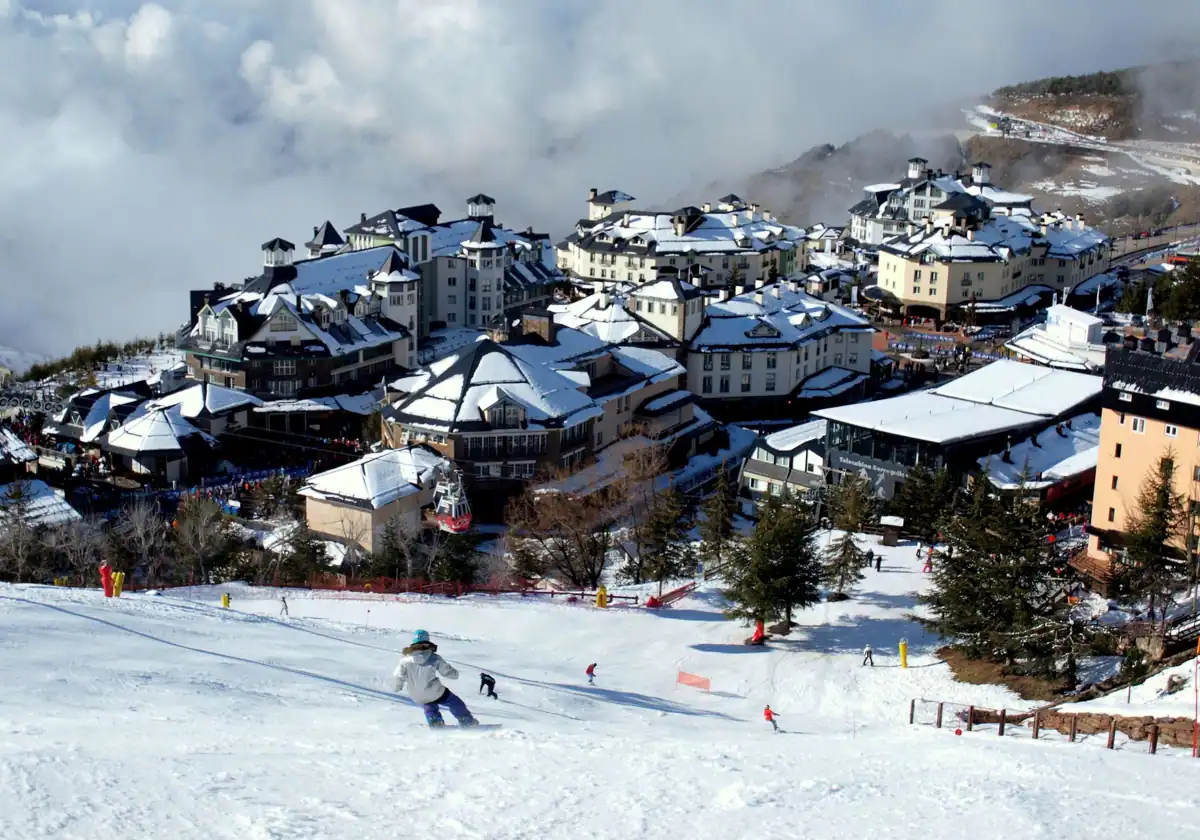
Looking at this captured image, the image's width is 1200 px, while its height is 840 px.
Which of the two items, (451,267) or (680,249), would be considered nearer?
(451,267)

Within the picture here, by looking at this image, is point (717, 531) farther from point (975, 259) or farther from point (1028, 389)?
point (975, 259)

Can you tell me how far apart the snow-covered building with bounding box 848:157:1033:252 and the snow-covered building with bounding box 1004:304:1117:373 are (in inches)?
913

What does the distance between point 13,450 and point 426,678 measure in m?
35.1

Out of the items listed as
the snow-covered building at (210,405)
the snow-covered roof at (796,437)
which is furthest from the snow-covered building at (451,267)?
the snow-covered roof at (796,437)

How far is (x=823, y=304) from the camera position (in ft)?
220

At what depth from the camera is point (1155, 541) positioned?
1147 inches

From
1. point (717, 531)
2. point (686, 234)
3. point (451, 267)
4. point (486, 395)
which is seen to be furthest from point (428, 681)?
point (686, 234)

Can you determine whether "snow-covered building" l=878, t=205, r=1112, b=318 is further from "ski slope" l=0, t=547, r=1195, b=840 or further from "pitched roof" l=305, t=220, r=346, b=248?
"ski slope" l=0, t=547, r=1195, b=840

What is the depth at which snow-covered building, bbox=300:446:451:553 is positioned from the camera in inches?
1633

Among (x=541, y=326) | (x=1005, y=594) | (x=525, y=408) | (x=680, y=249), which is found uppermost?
(x=680, y=249)

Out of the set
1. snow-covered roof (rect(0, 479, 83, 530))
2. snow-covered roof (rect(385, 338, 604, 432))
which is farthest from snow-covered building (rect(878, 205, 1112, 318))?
snow-covered roof (rect(0, 479, 83, 530))

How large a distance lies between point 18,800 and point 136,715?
3.49m

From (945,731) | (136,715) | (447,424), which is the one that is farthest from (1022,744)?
(447,424)

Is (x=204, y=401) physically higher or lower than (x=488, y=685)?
higher
